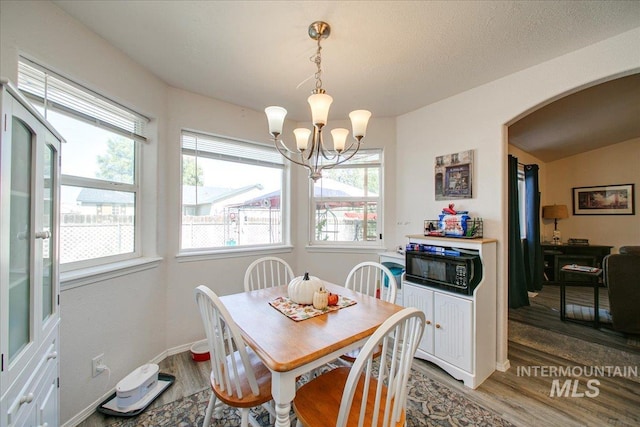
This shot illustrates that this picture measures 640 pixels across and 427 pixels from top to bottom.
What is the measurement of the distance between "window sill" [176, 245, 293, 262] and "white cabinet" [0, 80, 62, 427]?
1.28 metres

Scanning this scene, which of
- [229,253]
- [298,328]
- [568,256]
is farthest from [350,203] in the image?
[568,256]

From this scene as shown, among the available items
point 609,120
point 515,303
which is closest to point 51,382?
point 515,303

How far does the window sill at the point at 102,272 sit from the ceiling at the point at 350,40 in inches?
62.4

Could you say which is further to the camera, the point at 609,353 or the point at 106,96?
the point at 609,353

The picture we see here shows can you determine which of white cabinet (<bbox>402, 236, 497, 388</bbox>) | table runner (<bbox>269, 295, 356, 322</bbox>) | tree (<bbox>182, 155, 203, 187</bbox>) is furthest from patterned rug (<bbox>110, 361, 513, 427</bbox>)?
tree (<bbox>182, 155, 203, 187</bbox>)

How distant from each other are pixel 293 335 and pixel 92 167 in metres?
1.87

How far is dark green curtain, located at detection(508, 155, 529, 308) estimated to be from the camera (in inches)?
139

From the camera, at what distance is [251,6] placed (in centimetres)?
144

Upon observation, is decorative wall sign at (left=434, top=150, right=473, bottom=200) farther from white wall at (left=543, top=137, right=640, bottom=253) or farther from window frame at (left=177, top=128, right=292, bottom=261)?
white wall at (left=543, top=137, right=640, bottom=253)

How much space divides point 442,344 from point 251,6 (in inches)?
109

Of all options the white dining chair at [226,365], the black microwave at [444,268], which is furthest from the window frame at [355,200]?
the white dining chair at [226,365]

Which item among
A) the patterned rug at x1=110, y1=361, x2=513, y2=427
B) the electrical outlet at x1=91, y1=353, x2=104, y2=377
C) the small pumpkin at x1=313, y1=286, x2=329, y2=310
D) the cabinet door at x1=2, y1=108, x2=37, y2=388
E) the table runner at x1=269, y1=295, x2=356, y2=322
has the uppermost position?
the cabinet door at x1=2, y1=108, x2=37, y2=388

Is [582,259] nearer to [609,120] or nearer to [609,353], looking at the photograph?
[609,120]

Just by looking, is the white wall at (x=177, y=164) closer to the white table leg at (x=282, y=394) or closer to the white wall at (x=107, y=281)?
the white wall at (x=107, y=281)
